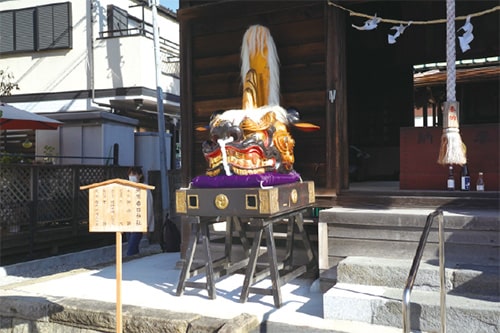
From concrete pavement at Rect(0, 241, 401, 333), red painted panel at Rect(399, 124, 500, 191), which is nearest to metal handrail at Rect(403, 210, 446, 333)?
concrete pavement at Rect(0, 241, 401, 333)

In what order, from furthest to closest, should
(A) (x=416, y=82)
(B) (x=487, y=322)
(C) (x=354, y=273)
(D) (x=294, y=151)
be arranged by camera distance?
(A) (x=416, y=82) → (D) (x=294, y=151) → (C) (x=354, y=273) → (B) (x=487, y=322)

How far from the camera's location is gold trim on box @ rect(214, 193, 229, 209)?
4758 mm

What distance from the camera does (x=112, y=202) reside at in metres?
3.78

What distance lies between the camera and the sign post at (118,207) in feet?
12.3

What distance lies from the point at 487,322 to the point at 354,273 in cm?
120

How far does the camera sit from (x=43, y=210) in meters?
9.12

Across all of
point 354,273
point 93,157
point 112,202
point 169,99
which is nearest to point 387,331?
point 354,273

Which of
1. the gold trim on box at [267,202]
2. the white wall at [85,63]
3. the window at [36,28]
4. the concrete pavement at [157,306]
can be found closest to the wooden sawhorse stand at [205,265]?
the concrete pavement at [157,306]

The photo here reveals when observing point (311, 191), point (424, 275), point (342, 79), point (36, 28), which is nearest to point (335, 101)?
point (342, 79)

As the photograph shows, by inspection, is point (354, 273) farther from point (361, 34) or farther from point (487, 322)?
point (361, 34)

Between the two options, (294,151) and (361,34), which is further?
(361,34)

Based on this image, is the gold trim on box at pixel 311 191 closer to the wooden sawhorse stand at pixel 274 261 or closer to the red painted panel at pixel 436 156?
the wooden sawhorse stand at pixel 274 261

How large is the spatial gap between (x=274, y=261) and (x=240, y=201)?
0.67 m

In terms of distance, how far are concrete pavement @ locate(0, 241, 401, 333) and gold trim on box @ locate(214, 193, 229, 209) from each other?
0.94 m
